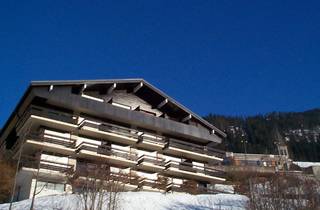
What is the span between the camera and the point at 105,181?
25.0 meters

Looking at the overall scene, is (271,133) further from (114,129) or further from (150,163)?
(114,129)

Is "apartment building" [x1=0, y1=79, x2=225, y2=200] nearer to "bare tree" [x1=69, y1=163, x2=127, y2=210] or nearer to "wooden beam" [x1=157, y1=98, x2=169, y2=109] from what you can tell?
"wooden beam" [x1=157, y1=98, x2=169, y2=109]

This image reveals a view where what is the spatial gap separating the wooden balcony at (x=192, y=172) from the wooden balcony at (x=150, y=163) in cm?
86

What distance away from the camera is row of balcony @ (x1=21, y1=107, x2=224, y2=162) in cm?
3366

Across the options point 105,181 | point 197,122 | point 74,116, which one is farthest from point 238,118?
point 105,181

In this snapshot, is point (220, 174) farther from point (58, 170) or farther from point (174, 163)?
point (58, 170)

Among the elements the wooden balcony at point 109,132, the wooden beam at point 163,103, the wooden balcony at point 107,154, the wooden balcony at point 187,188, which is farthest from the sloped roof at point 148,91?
the wooden balcony at point 187,188

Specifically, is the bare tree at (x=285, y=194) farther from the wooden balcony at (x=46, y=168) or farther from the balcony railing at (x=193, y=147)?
the balcony railing at (x=193, y=147)

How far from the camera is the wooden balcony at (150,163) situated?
37.1 m

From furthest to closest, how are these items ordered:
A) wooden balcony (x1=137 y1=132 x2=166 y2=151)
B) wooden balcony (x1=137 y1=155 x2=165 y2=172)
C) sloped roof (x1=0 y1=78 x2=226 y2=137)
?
1. wooden balcony (x1=137 y1=132 x2=166 y2=151)
2. wooden balcony (x1=137 y1=155 x2=165 y2=172)
3. sloped roof (x1=0 y1=78 x2=226 y2=137)

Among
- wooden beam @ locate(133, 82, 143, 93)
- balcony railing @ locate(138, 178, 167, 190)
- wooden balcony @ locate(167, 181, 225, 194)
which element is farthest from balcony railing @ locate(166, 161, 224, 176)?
wooden beam @ locate(133, 82, 143, 93)

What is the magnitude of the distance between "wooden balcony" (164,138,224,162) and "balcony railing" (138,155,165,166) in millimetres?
1570

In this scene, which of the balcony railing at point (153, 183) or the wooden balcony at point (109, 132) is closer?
the wooden balcony at point (109, 132)

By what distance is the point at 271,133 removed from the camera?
5153 inches
